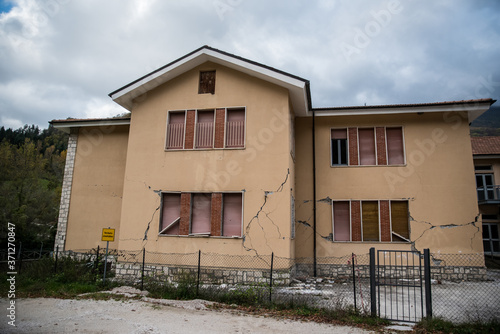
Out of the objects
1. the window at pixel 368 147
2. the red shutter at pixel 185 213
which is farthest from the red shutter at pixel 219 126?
the window at pixel 368 147

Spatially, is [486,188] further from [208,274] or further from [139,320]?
[139,320]

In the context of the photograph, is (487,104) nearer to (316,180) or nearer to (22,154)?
(316,180)

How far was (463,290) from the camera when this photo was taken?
1106 centimetres

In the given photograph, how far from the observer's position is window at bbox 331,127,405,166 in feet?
46.1

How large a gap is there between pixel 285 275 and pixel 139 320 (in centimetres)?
541

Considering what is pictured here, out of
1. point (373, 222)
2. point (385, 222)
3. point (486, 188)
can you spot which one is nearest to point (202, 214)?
point (373, 222)

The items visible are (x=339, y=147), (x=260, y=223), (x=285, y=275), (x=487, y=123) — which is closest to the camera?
(x=285, y=275)

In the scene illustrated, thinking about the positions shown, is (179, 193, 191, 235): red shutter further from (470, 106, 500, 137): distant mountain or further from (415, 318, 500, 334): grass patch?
(470, 106, 500, 137): distant mountain

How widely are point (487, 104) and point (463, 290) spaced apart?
7.01m

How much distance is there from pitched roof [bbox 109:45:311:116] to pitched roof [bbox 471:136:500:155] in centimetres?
1439

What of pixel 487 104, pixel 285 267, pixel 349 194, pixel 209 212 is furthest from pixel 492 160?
pixel 209 212

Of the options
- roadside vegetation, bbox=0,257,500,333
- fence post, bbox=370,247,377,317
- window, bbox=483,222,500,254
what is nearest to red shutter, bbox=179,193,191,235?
roadside vegetation, bbox=0,257,500,333

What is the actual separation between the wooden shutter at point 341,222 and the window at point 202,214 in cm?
426

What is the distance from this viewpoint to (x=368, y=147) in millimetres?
14305
